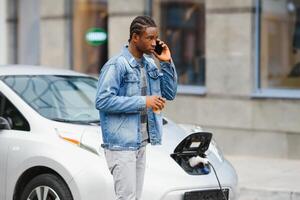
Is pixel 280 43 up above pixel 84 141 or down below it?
above

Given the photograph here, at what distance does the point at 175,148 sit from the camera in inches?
280

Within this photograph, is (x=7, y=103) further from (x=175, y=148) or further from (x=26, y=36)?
(x=26, y=36)

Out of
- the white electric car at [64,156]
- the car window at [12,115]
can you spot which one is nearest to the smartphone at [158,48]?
the white electric car at [64,156]

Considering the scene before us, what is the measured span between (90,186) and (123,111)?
146 centimetres

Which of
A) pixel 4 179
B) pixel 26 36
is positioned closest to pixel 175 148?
pixel 4 179

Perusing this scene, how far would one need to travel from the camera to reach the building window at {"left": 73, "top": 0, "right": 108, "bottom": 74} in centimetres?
1414

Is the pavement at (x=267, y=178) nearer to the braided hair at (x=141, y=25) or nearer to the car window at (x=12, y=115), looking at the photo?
the car window at (x=12, y=115)

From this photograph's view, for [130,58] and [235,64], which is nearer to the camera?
[130,58]

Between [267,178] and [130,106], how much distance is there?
4.85 metres

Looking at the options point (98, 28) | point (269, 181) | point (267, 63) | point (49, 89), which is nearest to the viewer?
point (49, 89)

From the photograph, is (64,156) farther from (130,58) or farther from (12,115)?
(130,58)

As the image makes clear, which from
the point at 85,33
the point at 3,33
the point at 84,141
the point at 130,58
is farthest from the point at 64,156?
the point at 3,33

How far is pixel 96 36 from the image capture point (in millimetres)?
14148

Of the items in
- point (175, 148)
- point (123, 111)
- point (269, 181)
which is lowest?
point (269, 181)
